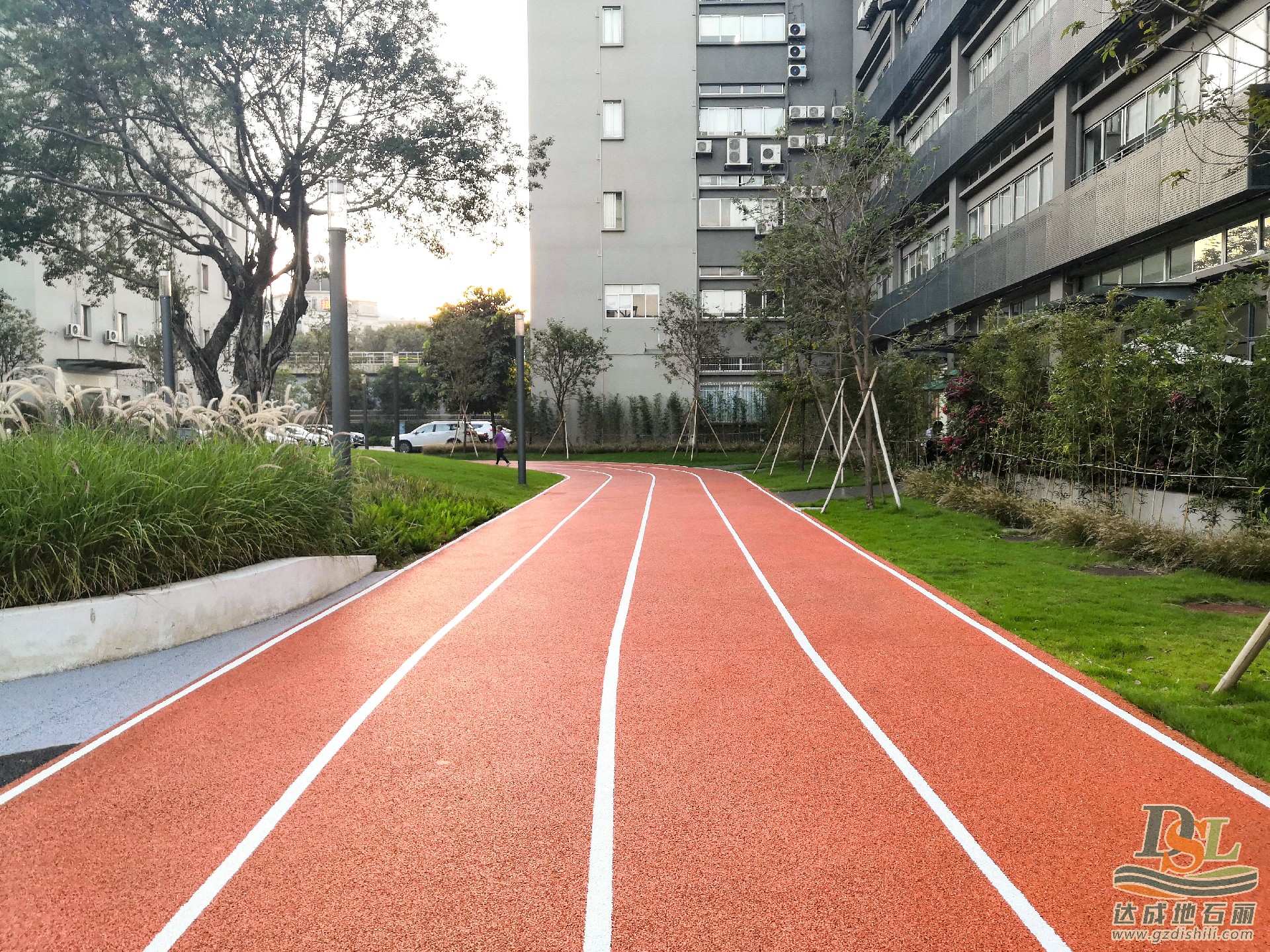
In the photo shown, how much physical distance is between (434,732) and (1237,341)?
10561 millimetres

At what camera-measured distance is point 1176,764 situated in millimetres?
4383

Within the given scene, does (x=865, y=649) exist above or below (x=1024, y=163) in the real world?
below

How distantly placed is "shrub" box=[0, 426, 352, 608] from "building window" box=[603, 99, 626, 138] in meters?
34.9

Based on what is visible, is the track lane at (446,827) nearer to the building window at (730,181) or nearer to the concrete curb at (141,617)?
the concrete curb at (141,617)

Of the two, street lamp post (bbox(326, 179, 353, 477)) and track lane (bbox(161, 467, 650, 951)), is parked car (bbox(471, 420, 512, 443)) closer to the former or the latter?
street lamp post (bbox(326, 179, 353, 477))

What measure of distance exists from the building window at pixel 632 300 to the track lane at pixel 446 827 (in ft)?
116

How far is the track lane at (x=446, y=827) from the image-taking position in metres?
3.03

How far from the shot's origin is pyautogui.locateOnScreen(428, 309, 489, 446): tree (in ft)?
139

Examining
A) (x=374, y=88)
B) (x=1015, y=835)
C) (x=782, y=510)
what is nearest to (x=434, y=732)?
(x=1015, y=835)

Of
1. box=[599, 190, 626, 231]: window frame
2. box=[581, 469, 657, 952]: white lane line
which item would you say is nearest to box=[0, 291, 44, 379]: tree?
box=[599, 190, 626, 231]: window frame

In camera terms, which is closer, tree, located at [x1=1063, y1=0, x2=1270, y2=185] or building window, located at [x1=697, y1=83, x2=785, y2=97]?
tree, located at [x1=1063, y1=0, x2=1270, y2=185]

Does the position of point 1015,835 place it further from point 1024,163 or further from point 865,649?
point 1024,163

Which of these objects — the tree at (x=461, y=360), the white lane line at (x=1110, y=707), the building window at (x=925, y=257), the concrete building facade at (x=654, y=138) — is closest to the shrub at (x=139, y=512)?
the white lane line at (x=1110, y=707)

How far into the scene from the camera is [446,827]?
3.75 m
